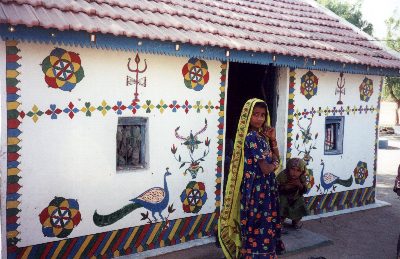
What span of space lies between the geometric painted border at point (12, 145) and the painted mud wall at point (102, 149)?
0.03 feet

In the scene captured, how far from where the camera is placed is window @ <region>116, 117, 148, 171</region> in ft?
17.0

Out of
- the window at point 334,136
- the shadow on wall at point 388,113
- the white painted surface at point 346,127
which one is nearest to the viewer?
the white painted surface at point 346,127

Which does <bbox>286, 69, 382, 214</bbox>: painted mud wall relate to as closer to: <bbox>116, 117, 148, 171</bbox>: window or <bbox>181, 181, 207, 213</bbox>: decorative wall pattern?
A: <bbox>181, 181, 207, 213</bbox>: decorative wall pattern

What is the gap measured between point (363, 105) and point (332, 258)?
3.55 meters

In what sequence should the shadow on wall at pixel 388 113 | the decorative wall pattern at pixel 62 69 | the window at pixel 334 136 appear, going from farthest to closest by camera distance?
the shadow on wall at pixel 388 113 → the window at pixel 334 136 → the decorative wall pattern at pixel 62 69

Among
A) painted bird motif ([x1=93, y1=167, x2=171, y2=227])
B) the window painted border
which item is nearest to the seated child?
painted bird motif ([x1=93, y1=167, x2=171, y2=227])

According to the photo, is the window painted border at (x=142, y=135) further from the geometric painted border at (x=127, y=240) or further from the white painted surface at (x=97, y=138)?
the geometric painted border at (x=127, y=240)

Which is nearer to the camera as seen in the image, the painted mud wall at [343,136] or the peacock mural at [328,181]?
the painted mud wall at [343,136]

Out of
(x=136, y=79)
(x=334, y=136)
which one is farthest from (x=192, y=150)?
(x=334, y=136)

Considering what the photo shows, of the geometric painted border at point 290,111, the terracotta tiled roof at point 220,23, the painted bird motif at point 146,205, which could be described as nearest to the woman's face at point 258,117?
the terracotta tiled roof at point 220,23

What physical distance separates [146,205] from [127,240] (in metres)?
0.52

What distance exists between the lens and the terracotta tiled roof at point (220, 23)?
424 cm

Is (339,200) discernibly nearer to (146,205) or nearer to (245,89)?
(245,89)

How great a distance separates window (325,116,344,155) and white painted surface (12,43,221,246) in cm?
279
